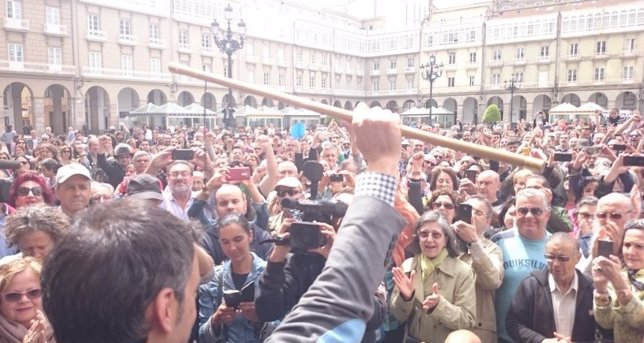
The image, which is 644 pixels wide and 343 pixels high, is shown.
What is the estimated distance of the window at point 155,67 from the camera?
40.4 m

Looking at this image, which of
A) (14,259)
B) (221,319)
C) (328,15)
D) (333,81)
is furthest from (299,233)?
(328,15)

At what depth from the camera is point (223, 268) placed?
140 inches

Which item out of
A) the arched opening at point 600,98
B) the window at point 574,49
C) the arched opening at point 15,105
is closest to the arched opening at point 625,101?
the arched opening at point 600,98

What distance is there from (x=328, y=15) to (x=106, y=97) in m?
35.9

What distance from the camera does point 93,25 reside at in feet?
120

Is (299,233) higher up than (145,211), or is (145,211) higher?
(145,211)

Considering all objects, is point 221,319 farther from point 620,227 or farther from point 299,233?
point 620,227

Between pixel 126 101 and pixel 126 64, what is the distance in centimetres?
402

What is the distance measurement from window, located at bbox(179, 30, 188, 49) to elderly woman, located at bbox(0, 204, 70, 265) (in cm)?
Answer: 4116

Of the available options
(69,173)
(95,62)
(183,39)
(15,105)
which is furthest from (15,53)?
(69,173)

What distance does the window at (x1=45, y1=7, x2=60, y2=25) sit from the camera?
33.8 metres

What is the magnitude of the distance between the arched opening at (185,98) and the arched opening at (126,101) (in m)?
3.74

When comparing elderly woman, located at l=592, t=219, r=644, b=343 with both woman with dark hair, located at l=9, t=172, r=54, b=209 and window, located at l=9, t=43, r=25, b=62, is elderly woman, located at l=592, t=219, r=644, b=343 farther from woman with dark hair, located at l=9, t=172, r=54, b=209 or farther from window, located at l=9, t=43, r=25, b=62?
window, located at l=9, t=43, r=25, b=62

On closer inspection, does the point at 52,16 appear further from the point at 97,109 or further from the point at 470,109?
the point at 470,109
